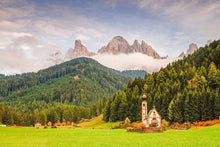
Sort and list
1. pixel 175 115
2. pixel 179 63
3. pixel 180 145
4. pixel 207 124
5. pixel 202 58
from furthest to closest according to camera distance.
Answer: pixel 179 63, pixel 202 58, pixel 175 115, pixel 207 124, pixel 180 145

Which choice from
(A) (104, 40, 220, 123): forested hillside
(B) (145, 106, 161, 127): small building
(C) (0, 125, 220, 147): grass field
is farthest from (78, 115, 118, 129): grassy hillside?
(C) (0, 125, 220, 147): grass field

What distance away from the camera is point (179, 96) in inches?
3100

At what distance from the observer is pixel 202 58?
119m

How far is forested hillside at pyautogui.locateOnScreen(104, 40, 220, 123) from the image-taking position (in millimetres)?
71375

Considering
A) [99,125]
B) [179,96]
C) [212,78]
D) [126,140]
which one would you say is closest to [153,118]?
[179,96]

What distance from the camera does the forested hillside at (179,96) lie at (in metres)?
71.4

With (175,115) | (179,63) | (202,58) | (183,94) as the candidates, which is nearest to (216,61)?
(202,58)

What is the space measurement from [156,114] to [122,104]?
25392 mm

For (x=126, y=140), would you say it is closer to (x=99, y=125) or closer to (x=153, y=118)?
(x=153, y=118)

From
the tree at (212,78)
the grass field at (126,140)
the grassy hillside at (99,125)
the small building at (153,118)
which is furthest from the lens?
the grassy hillside at (99,125)

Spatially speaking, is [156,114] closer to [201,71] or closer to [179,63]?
[201,71]

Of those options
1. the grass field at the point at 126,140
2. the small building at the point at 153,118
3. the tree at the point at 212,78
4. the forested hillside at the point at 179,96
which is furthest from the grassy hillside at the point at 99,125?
the grass field at the point at 126,140

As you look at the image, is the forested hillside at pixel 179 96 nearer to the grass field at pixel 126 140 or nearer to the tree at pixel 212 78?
the tree at pixel 212 78

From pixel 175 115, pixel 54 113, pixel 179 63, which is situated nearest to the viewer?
pixel 175 115
